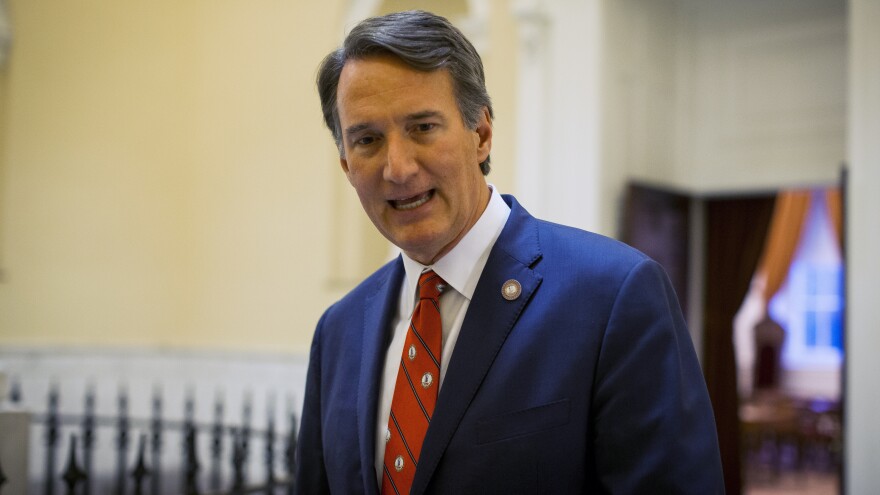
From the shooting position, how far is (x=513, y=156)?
22.5 feet

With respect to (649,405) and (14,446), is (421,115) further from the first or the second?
(14,446)

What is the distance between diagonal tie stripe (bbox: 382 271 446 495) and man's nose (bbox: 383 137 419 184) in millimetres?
A: 208

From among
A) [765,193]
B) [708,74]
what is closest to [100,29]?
[708,74]

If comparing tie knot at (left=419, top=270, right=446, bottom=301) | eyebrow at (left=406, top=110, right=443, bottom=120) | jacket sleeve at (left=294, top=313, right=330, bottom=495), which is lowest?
jacket sleeve at (left=294, top=313, right=330, bottom=495)

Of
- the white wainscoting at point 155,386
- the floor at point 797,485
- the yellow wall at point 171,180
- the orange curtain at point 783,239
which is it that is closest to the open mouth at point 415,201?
the white wainscoting at point 155,386

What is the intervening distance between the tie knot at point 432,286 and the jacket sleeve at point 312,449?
357 mm

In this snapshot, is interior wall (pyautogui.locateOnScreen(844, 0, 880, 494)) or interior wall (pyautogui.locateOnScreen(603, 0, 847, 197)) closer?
interior wall (pyautogui.locateOnScreen(844, 0, 880, 494))

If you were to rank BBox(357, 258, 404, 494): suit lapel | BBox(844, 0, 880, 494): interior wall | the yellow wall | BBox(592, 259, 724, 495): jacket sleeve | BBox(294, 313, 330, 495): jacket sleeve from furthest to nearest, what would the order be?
the yellow wall
BBox(844, 0, 880, 494): interior wall
BBox(294, 313, 330, 495): jacket sleeve
BBox(357, 258, 404, 494): suit lapel
BBox(592, 259, 724, 495): jacket sleeve

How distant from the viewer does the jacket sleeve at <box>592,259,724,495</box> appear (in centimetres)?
121

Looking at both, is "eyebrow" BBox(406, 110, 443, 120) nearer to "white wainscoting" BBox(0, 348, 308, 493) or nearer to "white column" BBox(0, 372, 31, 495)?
"white column" BBox(0, 372, 31, 495)

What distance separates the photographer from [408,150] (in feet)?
4.46

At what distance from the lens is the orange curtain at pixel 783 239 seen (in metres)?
12.7

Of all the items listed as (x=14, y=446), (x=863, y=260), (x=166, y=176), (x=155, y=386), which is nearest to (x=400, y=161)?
(x=14, y=446)

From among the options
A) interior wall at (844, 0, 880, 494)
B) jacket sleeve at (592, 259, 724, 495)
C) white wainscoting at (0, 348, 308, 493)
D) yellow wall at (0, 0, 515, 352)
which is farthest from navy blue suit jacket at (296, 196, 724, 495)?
yellow wall at (0, 0, 515, 352)
